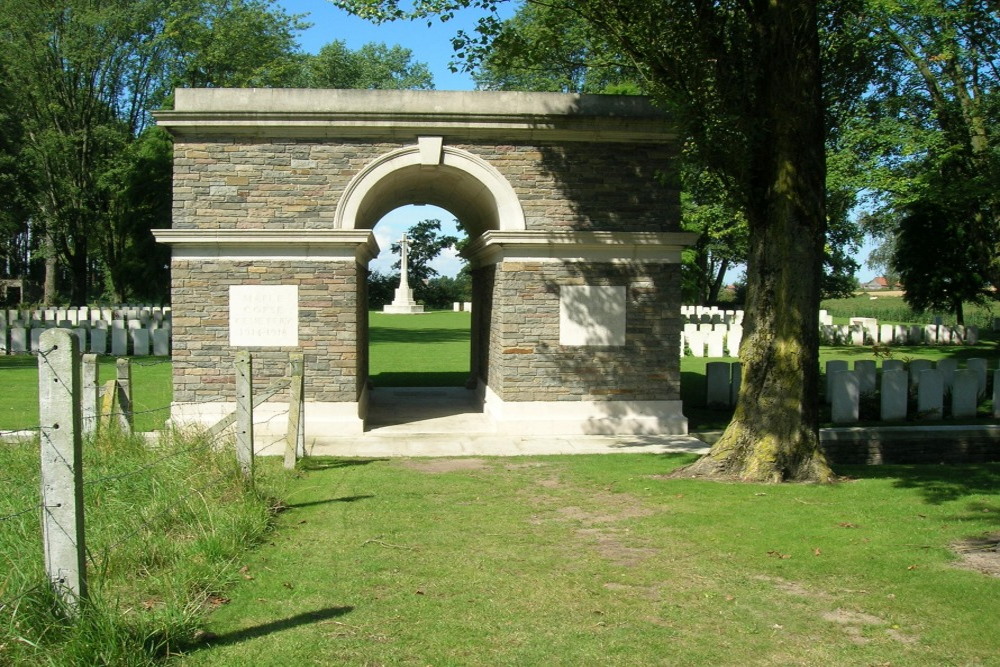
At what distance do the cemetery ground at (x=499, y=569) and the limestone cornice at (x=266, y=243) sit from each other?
352 centimetres

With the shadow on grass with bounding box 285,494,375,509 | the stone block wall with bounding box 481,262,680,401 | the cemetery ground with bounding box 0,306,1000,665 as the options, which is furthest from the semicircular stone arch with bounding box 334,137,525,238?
the shadow on grass with bounding box 285,494,375,509

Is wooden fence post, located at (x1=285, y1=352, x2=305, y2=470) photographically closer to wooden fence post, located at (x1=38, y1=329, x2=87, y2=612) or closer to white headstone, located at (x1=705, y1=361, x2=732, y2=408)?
wooden fence post, located at (x1=38, y1=329, x2=87, y2=612)

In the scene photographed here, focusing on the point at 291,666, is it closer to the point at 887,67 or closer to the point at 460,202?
the point at 460,202

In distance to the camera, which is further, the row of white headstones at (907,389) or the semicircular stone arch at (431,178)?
the row of white headstones at (907,389)

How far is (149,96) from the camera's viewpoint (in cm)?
3634

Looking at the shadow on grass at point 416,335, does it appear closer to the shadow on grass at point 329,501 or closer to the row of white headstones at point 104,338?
the row of white headstones at point 104,338

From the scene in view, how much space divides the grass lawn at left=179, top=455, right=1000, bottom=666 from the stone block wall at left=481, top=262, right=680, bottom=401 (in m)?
2.93

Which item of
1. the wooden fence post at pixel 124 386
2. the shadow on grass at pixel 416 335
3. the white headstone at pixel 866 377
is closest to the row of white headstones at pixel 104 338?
the shadow on grass at pixel 416 335

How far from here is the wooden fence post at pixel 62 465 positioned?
11.6ft

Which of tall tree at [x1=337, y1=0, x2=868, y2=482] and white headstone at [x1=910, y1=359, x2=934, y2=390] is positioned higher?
tall tree at [x1=337, y1=0, x2=868, y2=482]

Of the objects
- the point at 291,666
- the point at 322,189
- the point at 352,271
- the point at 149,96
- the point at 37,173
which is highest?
the point at 149,96

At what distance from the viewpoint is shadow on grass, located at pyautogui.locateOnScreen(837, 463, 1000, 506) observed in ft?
25.7

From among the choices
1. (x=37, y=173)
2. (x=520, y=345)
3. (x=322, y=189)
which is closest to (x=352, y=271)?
Result: (x=322, y=189)

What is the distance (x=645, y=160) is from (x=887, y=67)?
11.2 meters
